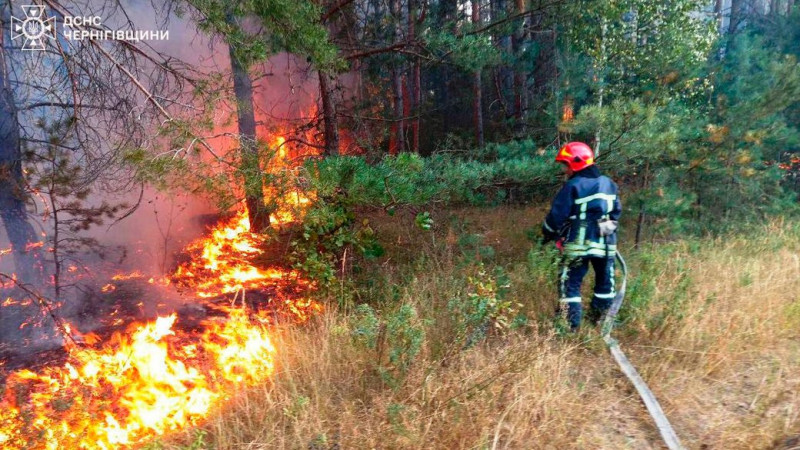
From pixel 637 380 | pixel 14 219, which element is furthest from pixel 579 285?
pixel 14 219

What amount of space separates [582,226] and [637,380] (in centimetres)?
138

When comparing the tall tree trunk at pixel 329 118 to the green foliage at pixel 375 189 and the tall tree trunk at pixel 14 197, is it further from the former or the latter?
the tall tree trunk at pixel 14 197

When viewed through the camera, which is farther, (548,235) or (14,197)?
Answer: (14,197)

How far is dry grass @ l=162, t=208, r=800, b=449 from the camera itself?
118 inches

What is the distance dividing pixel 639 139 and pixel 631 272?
5.01 ft

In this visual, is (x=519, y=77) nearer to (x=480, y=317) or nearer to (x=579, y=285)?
(x=579, y=285)

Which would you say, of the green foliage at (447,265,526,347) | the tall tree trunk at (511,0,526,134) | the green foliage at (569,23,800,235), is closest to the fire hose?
the green foliage at (447,265,526,347)

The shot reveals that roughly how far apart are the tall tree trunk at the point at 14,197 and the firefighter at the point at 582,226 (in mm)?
6041

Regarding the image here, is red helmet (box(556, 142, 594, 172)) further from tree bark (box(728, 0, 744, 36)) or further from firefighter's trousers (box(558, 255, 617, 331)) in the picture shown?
tree bark (box(728, 0, 744, 36))

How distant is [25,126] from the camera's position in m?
6.20

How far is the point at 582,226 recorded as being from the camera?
429 centimetres

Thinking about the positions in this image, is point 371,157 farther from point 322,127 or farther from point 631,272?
point 631,272

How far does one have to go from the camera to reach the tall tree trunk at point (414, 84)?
27.1ft

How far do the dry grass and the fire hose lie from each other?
89 millimetres
